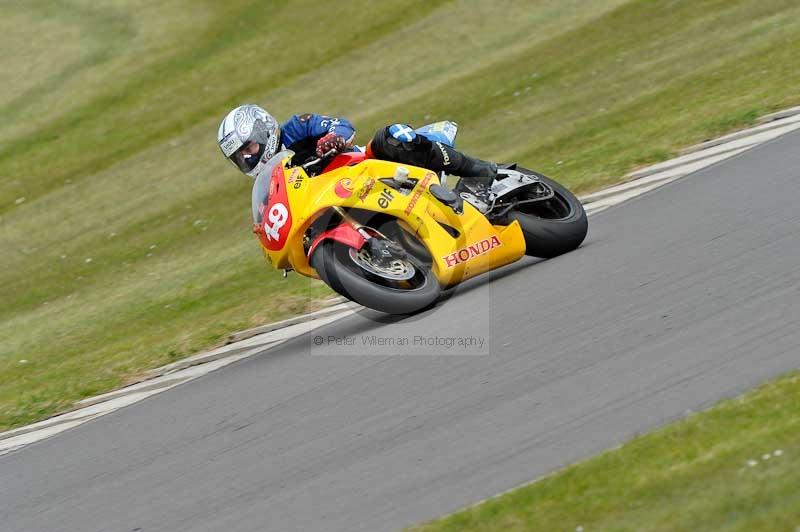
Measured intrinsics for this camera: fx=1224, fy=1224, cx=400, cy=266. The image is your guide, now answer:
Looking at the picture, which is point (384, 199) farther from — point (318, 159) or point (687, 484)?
point (687, 484)

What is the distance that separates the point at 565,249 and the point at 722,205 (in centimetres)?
117

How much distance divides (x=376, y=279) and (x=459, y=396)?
1760 mm

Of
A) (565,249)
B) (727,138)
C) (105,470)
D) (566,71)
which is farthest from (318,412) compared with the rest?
(566,71)

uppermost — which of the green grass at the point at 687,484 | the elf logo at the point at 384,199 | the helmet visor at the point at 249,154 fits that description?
the helmet visor at the point at 249,154

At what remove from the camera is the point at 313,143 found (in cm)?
857

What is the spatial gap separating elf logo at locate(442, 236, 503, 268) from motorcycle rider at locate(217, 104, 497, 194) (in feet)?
1.39

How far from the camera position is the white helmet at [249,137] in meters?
8.29

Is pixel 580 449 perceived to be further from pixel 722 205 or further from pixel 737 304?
pixel 722 205

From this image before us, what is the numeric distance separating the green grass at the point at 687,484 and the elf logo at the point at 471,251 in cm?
320

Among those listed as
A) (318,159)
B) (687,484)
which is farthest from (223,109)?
(687,484)

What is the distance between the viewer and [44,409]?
361 inches

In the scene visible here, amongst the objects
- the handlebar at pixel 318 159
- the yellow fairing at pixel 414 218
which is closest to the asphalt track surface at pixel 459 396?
the yellow fairing at pixel 414 218

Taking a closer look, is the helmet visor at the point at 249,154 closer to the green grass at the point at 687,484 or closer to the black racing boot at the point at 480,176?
the black racing boot at the point at 480,176

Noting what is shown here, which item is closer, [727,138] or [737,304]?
[737,304]
